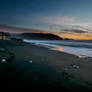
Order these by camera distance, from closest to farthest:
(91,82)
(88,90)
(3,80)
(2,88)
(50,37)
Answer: (2,88) < (88,90) < (3,80) < (91,82) < (50,37)

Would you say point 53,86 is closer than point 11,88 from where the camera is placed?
No

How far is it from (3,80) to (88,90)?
3668 mm

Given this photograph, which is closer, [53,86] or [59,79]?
[53,86]

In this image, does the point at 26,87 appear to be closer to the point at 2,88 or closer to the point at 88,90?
the point at 2,88

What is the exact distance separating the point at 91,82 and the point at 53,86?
205 cm

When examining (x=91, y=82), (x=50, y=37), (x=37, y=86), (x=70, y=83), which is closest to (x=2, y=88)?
(x=37, y=86)

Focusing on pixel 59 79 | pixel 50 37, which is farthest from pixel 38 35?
pixel 59 79

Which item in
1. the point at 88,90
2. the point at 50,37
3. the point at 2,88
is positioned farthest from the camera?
the point at 50,37

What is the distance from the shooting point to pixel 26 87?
177 inches

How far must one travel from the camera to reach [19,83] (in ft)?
15.8

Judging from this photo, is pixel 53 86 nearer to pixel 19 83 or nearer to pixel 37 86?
pixel 37 86

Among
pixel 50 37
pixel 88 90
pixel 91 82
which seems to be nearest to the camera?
pixel 88 90

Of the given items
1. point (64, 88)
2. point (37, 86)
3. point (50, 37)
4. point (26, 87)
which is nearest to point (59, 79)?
point (64, 88)

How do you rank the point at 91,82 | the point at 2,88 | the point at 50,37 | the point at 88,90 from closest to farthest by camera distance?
the point at 2,88, the point at 88,90, the point at 91,82, the point at 50,37
